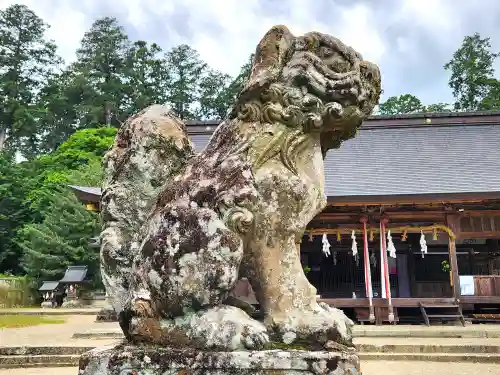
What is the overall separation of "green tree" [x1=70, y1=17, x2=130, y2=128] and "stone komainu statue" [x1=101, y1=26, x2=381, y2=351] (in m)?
40.7

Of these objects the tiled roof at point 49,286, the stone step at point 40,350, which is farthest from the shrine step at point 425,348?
the tiled roof at point 49,286

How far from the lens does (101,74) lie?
43875 millimetres

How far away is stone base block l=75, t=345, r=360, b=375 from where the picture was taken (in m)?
2.05

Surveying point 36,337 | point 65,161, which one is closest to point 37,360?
point 36,337

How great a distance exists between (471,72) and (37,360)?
37982 mm

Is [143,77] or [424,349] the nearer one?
[424,349]

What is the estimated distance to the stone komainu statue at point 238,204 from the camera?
2205 mm

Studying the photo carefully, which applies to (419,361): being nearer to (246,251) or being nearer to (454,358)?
(454,358)

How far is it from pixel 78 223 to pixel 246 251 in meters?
22.4

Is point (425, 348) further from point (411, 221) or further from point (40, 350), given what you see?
point (411, 221)

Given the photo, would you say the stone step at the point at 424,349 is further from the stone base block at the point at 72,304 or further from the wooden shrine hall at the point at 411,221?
the stone base block at the point at 72,304

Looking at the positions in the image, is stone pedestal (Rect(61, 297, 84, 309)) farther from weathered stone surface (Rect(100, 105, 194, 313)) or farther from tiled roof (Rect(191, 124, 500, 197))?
weathered stone surface (Rect(100, 105, 194, 313))

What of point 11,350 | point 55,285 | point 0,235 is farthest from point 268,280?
point 0,235

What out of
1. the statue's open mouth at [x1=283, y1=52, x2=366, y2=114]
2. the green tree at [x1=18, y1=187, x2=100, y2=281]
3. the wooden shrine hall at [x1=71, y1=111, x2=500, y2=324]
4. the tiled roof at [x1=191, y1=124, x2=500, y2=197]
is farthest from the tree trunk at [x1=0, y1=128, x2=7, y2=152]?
the statue's open mouth at [x1=283, y1=52, x2=366, y2=114]
